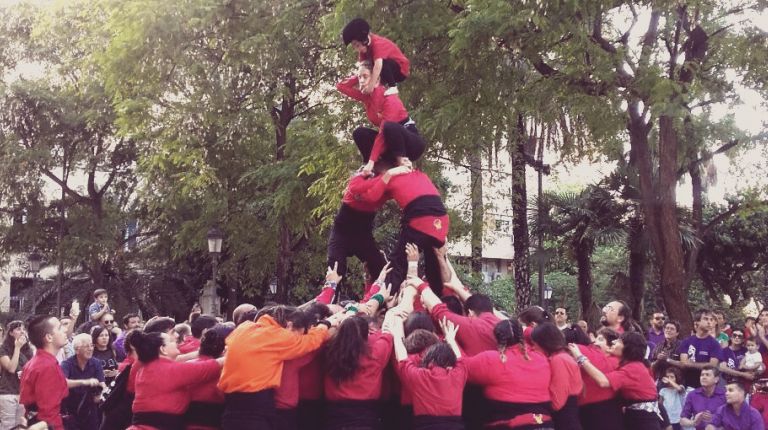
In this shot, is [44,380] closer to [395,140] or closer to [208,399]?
[208,399]

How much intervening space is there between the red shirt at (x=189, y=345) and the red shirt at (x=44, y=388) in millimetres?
1187

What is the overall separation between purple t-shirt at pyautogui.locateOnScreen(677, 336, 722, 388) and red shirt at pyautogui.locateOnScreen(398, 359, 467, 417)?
6247 millimetres

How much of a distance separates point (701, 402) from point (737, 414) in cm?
79

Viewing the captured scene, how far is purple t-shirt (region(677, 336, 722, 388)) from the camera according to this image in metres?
11.6

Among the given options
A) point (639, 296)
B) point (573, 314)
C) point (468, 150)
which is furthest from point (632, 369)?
point (573, 314)

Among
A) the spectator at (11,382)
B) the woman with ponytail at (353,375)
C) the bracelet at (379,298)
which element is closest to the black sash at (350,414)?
the woman with ponytail at (353,375)

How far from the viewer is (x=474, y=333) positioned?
728cm

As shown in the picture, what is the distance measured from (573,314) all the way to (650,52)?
25.4 meters

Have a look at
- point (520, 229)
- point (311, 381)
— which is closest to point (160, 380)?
point (311, 381)

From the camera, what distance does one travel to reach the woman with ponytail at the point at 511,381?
6.74m

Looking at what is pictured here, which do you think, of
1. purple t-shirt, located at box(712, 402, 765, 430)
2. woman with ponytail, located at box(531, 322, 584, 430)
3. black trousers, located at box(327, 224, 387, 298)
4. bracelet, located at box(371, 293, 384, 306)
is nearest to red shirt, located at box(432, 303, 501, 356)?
woman with ponytail, located at box(531, 322, 584, 430)

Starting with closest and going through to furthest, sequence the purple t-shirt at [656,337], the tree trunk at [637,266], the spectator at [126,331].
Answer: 1. the spectator at [126,331]
2. the purple t-shirt at [656,337]
3. the tree trunk at [637,266]

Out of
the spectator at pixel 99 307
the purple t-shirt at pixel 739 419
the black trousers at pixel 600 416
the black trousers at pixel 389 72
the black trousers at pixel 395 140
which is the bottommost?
the purple t-shirt at pixel 739 419

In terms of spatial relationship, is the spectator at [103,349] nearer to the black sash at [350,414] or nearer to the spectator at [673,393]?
the black sash at [350,414]
